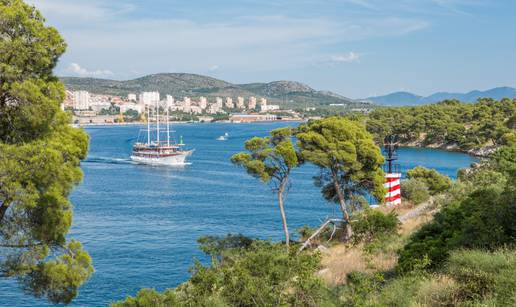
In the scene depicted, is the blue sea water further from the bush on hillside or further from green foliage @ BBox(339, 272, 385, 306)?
green foliage @ BBox(339, 272, 385, 306)

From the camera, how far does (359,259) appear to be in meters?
11.0

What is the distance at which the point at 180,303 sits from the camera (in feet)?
24.6

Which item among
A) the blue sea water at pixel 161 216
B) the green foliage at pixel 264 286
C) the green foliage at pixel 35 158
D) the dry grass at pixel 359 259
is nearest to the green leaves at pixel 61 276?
the green foliage at pixel 35 158

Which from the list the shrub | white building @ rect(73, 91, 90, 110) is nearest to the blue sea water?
the shrub

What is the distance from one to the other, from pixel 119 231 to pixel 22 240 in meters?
18.4

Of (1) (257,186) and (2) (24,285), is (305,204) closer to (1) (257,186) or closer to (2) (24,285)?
(1) (257,186)

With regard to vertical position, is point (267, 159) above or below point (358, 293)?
above

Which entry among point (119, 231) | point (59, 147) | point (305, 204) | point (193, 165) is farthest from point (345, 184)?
point (193, 165)

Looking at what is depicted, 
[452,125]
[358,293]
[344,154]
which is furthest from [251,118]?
[358,293]

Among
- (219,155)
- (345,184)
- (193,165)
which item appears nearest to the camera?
(345,184)

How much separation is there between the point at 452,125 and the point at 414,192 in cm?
5119

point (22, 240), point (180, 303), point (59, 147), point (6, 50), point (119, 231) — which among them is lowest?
point (119, 231)

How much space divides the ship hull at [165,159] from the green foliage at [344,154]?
41.9 meters

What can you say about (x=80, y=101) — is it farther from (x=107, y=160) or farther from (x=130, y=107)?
(x=107, y=160)
